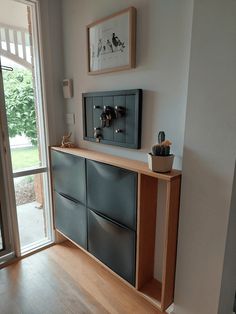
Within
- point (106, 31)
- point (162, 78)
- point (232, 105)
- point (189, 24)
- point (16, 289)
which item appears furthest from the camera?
point (16, 289)

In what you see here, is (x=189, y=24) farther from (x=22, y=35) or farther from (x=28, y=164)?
(x=28, y=164)

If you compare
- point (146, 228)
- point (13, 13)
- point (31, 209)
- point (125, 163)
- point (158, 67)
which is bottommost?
point (31, 209)

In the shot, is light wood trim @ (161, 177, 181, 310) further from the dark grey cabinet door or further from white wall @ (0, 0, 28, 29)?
white wall @ (0, 0, 28, 29)

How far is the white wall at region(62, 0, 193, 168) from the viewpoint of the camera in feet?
4.23

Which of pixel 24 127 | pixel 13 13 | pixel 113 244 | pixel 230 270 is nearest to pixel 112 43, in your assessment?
pixel 13 13

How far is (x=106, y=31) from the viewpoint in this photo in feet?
5.36

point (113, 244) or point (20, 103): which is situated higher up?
point (20, 103)

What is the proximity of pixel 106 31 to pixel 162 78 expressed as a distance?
0.62 metres

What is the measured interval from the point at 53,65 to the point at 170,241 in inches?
72.2

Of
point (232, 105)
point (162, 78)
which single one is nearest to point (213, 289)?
point (232, 105)

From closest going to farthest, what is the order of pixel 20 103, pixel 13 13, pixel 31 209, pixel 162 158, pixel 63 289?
pixel 162 158
pixel 63 289
pixel 13 13
pixel 20 103
pixel 31 209

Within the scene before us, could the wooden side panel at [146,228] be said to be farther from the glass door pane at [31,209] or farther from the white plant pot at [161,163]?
the glass door pane at [31,209]

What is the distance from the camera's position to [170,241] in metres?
1.36

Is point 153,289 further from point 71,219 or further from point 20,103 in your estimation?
point 20,103
